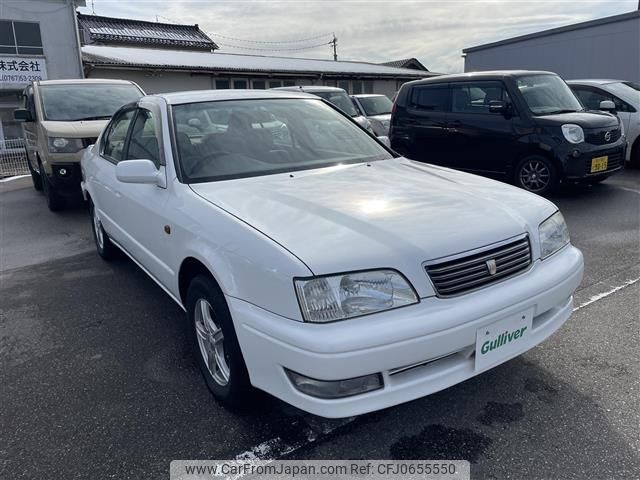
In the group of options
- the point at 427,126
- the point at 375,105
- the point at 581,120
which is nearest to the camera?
the point at 581,120

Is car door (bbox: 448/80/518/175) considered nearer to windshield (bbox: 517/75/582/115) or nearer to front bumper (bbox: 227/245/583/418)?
windshield (bbox: 517/75/582/115)

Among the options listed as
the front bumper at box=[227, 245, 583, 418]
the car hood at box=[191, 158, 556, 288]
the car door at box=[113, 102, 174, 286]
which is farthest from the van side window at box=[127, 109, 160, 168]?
the front bumper at box=[227, 245, 583, 418]

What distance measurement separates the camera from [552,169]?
20.8 ft

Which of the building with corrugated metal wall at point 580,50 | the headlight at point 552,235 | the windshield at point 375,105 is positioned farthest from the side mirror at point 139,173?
the building with corrugated metal wall at point 580,50

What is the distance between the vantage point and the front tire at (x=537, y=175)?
637 cm

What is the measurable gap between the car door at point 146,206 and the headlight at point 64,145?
3.13 metres

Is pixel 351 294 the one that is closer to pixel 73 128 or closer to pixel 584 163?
pixel 584 163

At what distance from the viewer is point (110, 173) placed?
156 inches

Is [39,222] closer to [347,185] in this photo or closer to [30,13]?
[347,185]

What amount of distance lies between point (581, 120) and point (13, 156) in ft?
38.0

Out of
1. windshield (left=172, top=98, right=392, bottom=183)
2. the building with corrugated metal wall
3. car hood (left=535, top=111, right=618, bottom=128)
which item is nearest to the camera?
windshield (left=172, top=98, right=392, bottom=183)

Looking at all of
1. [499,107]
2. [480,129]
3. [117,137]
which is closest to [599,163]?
[499,107]

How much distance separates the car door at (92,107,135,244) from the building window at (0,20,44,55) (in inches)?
638

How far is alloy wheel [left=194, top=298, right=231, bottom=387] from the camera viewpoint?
7.98 feet
